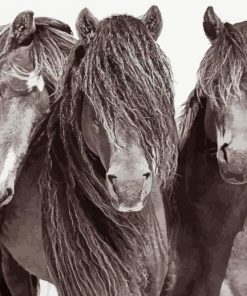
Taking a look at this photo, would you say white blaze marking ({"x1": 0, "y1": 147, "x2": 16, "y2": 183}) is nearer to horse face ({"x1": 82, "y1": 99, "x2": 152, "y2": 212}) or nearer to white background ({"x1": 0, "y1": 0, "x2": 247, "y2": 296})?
horse face ({"x1": 82, "y1": 99, "x2": 152, "y2": 212})

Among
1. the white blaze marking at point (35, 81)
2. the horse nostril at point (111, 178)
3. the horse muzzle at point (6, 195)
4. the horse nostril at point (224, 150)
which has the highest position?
the white blaze marking at point (35, 81)

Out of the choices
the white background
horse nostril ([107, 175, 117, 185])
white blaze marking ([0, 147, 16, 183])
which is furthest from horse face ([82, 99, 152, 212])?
the white background

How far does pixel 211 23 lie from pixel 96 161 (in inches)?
10.1

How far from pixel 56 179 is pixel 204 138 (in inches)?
9.1

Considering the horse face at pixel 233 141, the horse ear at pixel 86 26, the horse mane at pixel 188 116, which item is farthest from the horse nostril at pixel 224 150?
the horse ear at pixel 86 26

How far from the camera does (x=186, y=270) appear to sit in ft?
3.42

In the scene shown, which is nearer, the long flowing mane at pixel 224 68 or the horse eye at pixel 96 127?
the horse eye at pixel 96 127

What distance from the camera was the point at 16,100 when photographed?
902 mm

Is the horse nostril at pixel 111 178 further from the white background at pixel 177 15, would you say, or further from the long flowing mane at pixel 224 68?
the white background at pixel 177 15

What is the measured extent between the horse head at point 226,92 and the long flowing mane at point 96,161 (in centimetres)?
7

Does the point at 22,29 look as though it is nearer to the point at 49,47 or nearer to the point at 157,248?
the point at 49,47

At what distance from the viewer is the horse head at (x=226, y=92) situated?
94 centimetres

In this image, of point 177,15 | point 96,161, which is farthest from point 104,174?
point 177,15

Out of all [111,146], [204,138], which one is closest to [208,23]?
[204,138]
